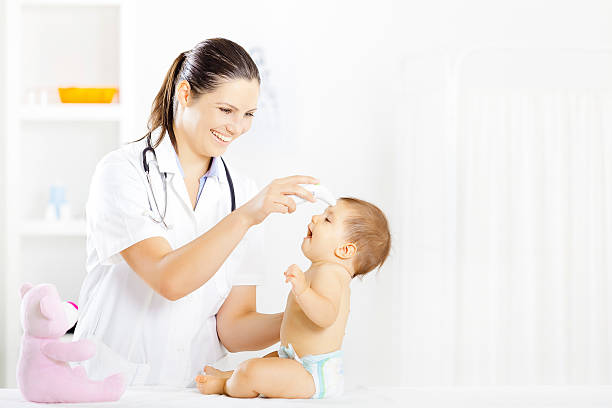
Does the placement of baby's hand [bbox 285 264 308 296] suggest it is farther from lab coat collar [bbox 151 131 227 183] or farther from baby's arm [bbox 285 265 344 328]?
lab coat collar [bbox 151 131 227 183]

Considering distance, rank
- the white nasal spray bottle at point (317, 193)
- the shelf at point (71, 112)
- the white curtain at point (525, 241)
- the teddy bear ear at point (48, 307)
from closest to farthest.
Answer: the teddy bear ear at point (48, 307)
the white nasal spray bottle at point (317, 193)
the white curtain at point (525, 241)
the shelf at point (71, 112)

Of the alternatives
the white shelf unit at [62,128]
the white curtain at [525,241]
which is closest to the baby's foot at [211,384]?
the white curtain at [525,241]

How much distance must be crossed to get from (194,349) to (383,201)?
1775mm

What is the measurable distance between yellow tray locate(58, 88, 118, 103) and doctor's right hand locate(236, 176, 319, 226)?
6.10 ft

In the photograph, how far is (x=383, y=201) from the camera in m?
3.37

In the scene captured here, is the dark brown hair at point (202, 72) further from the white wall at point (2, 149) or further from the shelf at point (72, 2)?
the white wall at point (2, 149)

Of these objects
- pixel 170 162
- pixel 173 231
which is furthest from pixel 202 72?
pixel 173 231

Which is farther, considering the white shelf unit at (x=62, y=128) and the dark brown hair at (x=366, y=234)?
the white shelf unit at (x=62, y=128)

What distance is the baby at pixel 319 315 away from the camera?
137 cm

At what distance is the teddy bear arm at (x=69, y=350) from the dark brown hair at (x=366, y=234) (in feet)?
1.93

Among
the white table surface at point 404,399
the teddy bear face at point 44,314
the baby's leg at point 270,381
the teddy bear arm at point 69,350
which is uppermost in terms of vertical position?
the teddy bear face at point 44,314

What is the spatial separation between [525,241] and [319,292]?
4.86ft

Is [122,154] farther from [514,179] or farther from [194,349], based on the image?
[514,179]

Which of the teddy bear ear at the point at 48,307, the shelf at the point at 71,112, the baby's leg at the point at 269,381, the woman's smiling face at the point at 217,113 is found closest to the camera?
the teddy bear ear at the point at 48,307
